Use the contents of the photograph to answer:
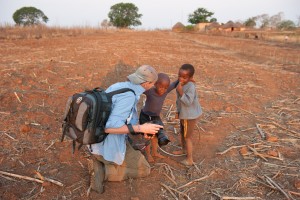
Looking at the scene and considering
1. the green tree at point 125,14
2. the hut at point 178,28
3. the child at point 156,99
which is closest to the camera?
the child at point 156,99

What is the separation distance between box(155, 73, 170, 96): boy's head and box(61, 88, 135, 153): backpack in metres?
0.76

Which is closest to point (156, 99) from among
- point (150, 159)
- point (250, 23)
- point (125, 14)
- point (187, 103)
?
point (187, 103)

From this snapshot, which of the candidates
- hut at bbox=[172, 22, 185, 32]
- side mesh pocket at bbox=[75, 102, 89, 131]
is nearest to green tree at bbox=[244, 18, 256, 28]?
hut at bbox=[172, 22, 185, 32]

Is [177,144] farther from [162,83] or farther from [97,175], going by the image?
[97,175]

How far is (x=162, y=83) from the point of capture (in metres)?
3.73

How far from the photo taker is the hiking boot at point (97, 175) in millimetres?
3328

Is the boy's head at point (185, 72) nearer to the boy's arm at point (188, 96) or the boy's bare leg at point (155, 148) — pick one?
the boy's arm at point (188, 96)

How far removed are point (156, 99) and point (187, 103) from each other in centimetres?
47

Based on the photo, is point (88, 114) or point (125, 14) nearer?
point (88, 114)

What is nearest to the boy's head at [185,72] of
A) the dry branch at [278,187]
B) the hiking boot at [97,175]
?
the hiking boot at [97,175]

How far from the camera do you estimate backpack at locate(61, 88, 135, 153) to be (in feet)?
9.50

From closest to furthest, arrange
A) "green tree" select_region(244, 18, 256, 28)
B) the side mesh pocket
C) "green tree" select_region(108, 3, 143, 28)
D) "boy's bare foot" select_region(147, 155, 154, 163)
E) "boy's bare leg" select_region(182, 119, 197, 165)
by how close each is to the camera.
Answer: the side mesh pocket < "boy's bare leg" select_region(182, 119, 197, 165) < "boy's bare foot" select_region(147, 155, 154, 163) < "green tree" select_region(108, 3, 143, 28) < "green tree" select_region(244, 18, 256, 28)

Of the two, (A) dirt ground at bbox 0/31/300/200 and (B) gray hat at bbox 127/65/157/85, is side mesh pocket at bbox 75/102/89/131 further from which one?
(A) dirt ground at bbox 0/31/300/200

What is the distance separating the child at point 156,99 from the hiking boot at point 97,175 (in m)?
0.90
